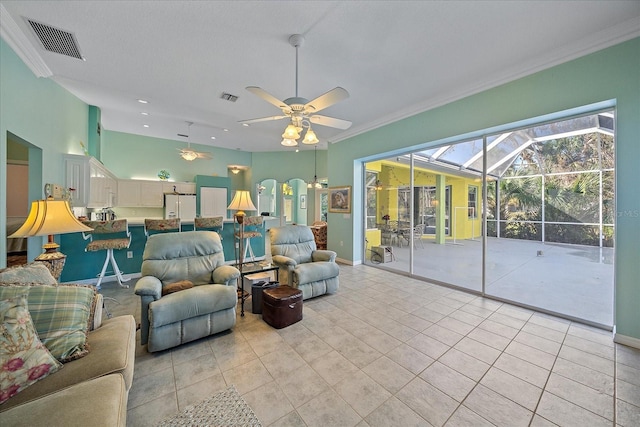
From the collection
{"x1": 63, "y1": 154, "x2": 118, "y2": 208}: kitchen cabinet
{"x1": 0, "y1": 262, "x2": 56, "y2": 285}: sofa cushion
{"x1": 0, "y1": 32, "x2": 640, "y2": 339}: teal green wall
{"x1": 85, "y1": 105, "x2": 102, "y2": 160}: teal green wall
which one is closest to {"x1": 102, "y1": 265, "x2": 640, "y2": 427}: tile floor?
{"x1": 0, "y1": 32, "x2": 640, "y2": 339}: teal green wall

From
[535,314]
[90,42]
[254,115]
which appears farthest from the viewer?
[254,115]

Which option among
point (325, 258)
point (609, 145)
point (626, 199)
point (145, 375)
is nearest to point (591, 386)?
point (626, 199)

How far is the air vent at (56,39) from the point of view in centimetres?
250

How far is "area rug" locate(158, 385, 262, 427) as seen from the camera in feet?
5.01

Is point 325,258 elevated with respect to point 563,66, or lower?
lower

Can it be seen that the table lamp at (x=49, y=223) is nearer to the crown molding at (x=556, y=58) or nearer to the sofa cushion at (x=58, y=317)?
the sofa cushion at (x=58, y=317)

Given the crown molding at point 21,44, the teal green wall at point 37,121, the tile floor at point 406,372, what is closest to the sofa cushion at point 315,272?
the tile floor at point 406,372

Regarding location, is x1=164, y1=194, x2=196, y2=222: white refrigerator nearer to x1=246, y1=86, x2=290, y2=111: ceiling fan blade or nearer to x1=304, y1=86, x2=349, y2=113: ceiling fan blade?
x1=246, y1=86, x2=290, y2=111: ceiling fan blade

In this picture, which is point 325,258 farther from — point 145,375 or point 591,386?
point 591,386

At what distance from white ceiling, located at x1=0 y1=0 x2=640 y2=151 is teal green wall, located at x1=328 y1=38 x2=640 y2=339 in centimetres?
15

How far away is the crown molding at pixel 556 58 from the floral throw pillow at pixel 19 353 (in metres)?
5.04

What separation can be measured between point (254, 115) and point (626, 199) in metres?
5.48

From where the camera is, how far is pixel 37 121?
124 inches

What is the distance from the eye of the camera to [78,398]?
42.6 inches
